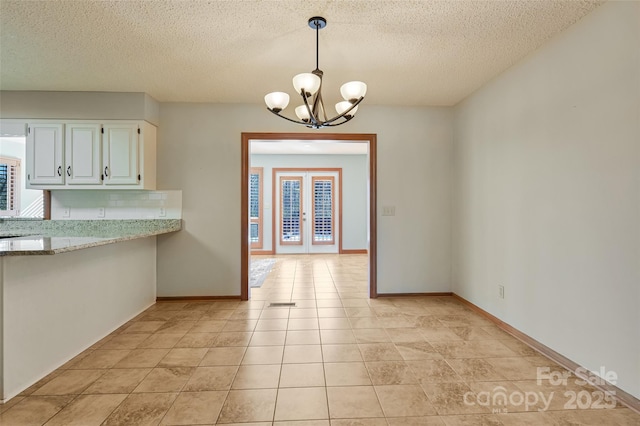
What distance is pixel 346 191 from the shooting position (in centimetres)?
758

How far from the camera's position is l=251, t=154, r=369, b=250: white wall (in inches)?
297

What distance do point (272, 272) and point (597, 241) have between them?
4494 mm

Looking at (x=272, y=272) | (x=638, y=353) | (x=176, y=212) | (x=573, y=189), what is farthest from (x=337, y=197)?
(x=638, y=353)

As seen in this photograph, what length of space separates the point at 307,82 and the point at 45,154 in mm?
3292

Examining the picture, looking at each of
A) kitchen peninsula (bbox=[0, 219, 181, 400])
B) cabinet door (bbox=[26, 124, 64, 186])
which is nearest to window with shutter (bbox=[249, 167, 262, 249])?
kitchen peninsula (bbox=[0, 219, 181, 400])

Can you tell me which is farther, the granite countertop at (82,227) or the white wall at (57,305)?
the granite countertop at (82,227)

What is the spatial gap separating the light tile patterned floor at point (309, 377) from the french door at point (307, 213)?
4310 mm

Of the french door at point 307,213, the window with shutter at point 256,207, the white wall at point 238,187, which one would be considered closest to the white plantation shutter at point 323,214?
the french door at point 307,213

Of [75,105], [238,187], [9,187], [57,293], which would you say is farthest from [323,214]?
[57,293]

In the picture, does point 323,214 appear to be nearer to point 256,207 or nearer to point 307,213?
point 307,213

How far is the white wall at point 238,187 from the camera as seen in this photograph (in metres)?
3.76

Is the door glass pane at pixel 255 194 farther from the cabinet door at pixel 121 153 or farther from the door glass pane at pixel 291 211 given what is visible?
the cabinet door at pixel 121 153

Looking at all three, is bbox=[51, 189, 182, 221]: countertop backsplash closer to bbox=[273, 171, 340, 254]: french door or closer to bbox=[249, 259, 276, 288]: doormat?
bbox=[249, 259, 276, 288]: doormat

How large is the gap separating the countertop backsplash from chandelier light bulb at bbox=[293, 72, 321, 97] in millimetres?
2398
